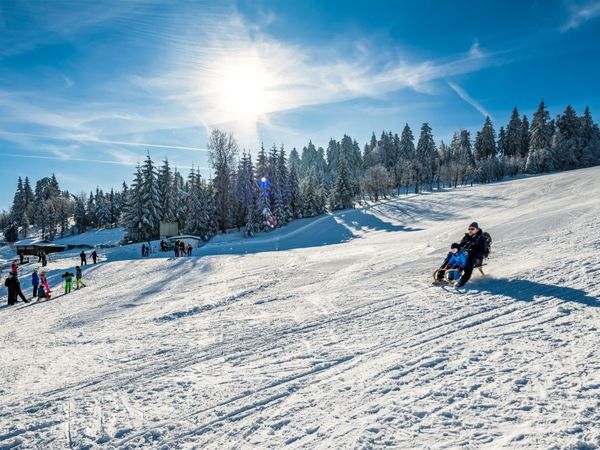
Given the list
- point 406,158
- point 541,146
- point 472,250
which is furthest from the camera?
point 406,158

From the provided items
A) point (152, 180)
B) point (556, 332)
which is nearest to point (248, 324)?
point (556, 332)

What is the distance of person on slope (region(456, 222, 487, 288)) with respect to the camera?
8.21 metres

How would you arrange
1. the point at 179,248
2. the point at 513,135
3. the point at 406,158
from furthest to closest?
1. the point at 406,158
2. the point at 513,135
3. the point at 179,248

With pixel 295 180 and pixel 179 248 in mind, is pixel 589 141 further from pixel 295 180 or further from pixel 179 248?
pixel 179 248

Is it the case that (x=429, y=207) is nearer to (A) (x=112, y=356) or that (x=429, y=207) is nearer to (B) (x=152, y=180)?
(B) (x=152, y=180)

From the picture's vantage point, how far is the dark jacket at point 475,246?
8492mm

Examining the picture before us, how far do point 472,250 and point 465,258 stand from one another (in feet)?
1.36

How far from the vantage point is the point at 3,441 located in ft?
12.0

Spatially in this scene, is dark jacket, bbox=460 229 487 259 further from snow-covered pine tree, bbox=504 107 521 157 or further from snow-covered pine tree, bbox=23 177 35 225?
snow-covered pine tree, bbox=23 177 35 225

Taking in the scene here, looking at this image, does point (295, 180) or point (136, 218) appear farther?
point (295, 180)

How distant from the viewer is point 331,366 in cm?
470

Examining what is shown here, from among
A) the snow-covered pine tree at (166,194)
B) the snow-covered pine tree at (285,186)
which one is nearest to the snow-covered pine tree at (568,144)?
the snow-covered pine tree at (285,186)

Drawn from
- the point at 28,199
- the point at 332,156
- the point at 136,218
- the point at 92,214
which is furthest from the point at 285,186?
the point at 28,199

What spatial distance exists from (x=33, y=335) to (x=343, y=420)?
864cm
